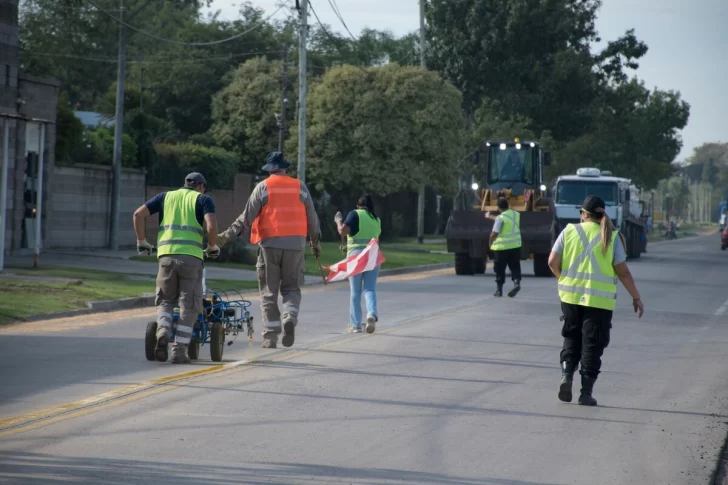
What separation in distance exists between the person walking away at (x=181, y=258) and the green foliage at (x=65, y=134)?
21.4m

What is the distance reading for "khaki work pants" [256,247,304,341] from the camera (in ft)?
44.1

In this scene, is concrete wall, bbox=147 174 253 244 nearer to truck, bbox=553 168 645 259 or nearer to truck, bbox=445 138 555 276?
truck, bbox=445 138 555 276

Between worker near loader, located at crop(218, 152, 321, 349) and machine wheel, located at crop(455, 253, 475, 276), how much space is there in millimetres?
18186

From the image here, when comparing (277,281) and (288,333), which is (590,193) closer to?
(277,281)

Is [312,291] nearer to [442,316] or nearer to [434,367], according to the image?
[442,316]

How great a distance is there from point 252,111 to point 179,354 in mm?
39097

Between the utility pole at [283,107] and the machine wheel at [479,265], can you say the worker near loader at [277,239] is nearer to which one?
the machine wheel at [479,265]

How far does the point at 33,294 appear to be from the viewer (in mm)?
19531

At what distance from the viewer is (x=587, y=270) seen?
10516mm

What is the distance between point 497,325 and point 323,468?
10.3 m

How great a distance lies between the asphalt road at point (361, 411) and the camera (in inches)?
299

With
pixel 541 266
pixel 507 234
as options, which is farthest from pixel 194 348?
pixel 541 266

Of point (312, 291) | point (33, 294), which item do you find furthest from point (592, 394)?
point (312, 291)

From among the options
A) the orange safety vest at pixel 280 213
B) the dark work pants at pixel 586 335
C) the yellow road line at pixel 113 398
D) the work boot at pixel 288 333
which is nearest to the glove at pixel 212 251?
the yellow road line at pixel 113 398
